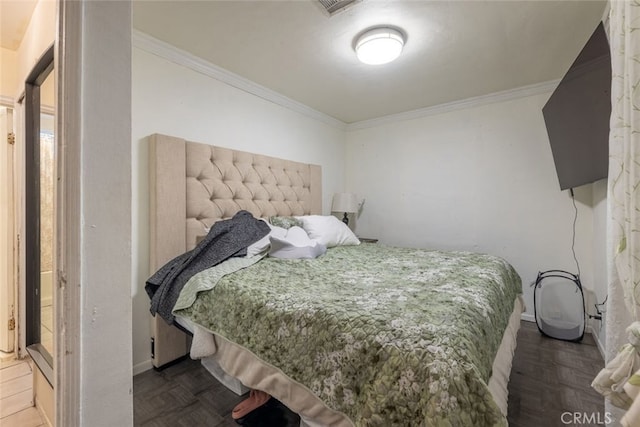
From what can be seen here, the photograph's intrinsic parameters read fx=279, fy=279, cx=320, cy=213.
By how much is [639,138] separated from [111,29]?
1.51 metres

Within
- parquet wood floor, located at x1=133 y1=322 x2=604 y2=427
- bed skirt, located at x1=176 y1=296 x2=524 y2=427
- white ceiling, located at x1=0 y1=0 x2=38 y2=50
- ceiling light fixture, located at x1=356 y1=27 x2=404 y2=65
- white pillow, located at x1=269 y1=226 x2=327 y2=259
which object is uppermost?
white ceiling, located at x1=0 y1=0 x2=38 y2=50

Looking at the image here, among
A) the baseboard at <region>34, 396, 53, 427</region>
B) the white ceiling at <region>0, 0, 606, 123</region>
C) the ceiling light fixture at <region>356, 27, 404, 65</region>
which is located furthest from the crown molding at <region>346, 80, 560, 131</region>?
the baseboard at <region>34, 396, 53, 427</region>

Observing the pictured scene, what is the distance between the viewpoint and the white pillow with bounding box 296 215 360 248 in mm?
2694

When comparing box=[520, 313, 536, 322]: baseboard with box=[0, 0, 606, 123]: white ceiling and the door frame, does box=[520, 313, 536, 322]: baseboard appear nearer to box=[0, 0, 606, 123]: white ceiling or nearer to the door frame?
box=[0, 0, 606, 123]: white ceiling

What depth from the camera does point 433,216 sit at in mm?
3426

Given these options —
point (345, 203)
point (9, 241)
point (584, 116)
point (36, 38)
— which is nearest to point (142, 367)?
point (9, 241)

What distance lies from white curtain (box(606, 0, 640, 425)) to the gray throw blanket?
1909 mm

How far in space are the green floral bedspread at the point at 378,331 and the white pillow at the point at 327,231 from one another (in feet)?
2.69

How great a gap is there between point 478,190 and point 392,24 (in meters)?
2.07

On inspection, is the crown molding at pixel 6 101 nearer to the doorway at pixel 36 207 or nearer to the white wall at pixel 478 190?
the doorway at pixel 36 207

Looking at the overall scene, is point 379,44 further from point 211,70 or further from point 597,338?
point 597,338

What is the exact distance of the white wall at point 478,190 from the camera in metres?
2.78

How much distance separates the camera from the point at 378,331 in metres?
0.98

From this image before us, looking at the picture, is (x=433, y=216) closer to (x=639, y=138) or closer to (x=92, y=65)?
(x=639, y=138)
